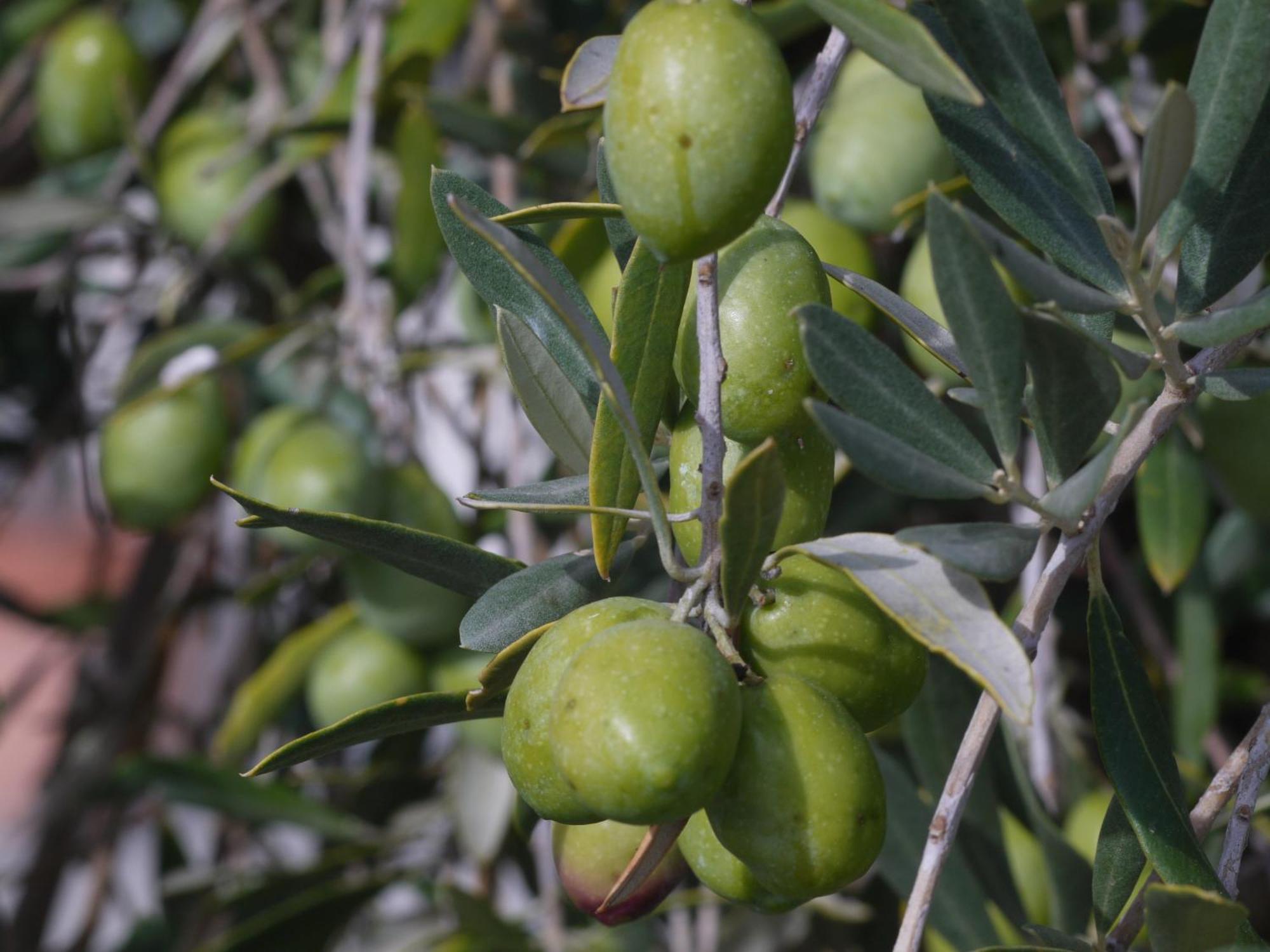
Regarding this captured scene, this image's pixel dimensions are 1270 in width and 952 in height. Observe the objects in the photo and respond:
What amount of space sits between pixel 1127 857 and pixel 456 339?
3.47ft

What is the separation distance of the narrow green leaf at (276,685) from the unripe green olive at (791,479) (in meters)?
0.81

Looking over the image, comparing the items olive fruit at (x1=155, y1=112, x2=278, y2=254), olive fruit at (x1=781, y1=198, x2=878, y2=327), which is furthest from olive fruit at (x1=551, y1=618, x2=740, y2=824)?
olive fruit at (x1=155, y1=112, x2=278, y2=254)

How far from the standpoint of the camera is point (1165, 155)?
0.51 metres

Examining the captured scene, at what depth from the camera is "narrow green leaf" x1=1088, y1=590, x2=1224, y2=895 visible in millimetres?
583

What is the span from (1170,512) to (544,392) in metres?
0.69

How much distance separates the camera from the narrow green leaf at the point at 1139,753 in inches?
23.0

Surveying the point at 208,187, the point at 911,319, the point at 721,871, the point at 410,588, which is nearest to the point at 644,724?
the point at 721,871

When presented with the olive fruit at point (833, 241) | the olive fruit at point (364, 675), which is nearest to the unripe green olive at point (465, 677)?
the olive fruit at point (364, 675)

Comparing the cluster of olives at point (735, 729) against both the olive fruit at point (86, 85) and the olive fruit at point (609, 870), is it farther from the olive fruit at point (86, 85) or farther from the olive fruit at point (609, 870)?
the olive fruit at point (86, 85)

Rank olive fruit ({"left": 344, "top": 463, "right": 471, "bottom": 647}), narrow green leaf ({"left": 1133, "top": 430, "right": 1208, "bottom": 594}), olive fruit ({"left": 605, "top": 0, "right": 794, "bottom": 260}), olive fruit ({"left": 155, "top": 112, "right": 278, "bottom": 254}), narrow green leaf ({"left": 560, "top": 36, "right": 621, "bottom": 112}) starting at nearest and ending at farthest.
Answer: olive fruit ({"left": 605, "top": 0, "right": 794, "bottom": 260})
narrow green leaf ({"left": 560, "top": 36, "right": 621, "bottom": 112})
narrow green leaf ({"left": 1133, "top": 430, "right": 1208, "bottom": 594})
olive fruit ({"left": 344, "top": 463, "right": 471, "bottom": 647})
olive fruit ({"left": 155, "top": 112, "right": 278, "bottom": 254})

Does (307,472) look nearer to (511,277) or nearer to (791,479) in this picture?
(511,277)

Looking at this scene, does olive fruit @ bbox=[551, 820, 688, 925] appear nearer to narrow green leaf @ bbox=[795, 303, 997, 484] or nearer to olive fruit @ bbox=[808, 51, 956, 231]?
narrow green leaf @ bbox=[795, 303, 997, 484]

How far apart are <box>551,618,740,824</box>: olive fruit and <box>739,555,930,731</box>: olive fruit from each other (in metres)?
0.08

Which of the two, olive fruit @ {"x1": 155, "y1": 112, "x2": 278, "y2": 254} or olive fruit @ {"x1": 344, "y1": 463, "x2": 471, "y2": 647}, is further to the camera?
olive fruit @ {"x1": 155, "y1": 112, "x2": 278, "y2": 254}
